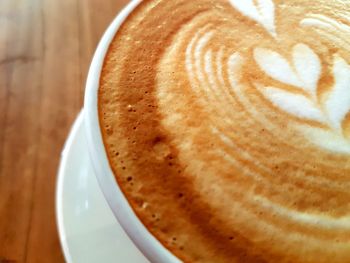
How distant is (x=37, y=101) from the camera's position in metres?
0.97

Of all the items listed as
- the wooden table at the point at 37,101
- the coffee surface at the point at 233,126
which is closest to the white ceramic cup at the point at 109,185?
the coffee surface at the point at 233,126

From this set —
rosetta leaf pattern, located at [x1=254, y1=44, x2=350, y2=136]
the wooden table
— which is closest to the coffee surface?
rosetta leaf pattern, located at [x1=254, y1=44, x2=350, y2=136]

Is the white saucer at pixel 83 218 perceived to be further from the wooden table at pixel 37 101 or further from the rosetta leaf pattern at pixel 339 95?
the rosetta leaf pattern at pixel 339 95

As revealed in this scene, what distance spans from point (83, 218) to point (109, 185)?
264 mm

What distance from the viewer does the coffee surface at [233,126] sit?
0.55 m

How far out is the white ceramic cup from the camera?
53 centimetres

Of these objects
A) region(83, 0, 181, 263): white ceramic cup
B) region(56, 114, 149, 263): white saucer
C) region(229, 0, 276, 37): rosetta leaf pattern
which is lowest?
region(56, 114, 149, 263): white saucer

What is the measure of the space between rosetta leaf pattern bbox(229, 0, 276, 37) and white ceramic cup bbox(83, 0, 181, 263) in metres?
0.24

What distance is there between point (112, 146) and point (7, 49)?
1.88 feet

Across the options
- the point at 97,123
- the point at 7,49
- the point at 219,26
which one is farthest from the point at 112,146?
the point at 7,49

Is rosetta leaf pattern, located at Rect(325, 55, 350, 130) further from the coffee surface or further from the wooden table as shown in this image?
the wooden table

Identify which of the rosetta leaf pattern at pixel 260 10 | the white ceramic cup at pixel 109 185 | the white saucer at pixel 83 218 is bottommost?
the white saucer at pixel 83 218

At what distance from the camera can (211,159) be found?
0.58m

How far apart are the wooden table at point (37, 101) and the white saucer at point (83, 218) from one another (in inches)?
1.2
